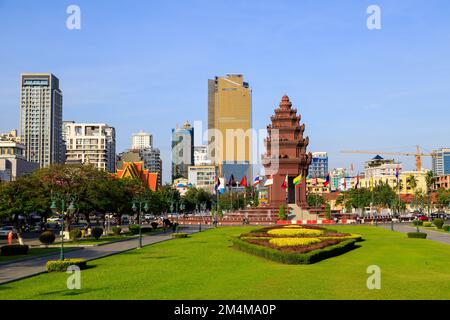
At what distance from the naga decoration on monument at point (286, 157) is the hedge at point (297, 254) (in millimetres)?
57149

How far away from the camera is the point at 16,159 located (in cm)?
17112

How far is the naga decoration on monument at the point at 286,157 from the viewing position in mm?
100500

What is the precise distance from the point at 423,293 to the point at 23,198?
127 ft

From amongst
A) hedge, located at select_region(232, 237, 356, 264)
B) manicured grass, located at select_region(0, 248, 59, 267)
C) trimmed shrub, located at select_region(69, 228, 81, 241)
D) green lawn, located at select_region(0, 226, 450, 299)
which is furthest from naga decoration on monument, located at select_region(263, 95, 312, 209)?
green lawn, located at select_region(0, 226, 450, 299)

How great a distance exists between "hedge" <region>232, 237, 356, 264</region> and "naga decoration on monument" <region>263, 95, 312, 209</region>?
57149mm

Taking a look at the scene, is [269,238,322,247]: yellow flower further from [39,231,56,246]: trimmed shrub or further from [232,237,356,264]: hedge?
[39,231,56,246]: trimmed shrub

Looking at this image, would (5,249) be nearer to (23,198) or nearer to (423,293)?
(23,198)

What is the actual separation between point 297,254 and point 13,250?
2125cm

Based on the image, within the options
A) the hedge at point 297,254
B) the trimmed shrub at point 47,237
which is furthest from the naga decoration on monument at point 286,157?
the hedge at point 297,254

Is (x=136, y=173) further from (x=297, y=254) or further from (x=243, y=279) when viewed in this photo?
(x=243, y=279)

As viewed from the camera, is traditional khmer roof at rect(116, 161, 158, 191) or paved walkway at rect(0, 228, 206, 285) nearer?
paved walkway at rect(0, 228, 206, 285)

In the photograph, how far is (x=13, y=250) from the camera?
40.2 m

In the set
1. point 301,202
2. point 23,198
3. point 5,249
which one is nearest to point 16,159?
point 301,202

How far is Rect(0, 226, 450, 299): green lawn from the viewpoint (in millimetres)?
21828
